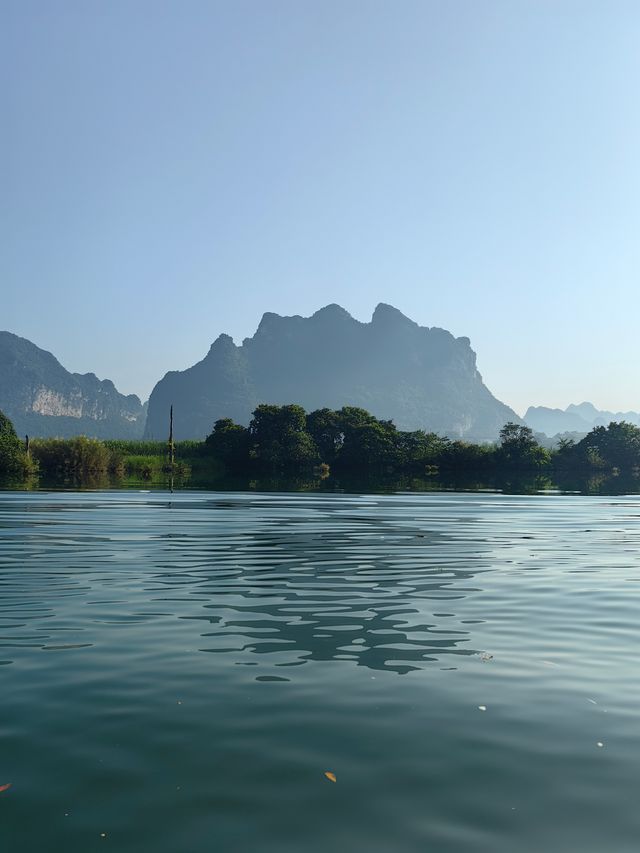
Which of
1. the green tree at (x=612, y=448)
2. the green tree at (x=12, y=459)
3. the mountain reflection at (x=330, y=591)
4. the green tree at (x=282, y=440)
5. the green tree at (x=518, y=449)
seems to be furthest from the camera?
the green tree at (x=612, y=448)

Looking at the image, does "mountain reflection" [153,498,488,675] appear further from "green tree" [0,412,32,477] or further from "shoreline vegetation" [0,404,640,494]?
"shoreline vegetation" [0,404,640,494]

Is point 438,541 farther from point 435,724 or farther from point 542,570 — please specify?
point 435,724

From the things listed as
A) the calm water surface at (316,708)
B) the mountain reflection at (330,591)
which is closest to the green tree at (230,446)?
the mountain reflection at (330,591)

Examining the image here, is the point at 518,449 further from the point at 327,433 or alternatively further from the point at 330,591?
the point at 330,591

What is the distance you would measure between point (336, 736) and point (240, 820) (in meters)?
1.80

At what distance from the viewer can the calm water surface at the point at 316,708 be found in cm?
513

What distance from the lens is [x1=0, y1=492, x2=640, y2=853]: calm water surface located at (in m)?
5.13

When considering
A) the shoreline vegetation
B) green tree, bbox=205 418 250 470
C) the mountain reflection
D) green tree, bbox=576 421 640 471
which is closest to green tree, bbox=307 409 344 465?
the shoreline vegetation

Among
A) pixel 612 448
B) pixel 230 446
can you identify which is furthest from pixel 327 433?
pixel 612 448

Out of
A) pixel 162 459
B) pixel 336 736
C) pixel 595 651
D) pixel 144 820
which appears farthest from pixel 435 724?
pixel 162 459

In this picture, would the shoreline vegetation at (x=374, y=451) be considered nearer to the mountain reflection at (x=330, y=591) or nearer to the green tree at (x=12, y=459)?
the green tree at (x=12, y=459)

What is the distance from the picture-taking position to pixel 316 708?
759cm

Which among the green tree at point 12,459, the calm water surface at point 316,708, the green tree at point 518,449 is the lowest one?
the calm water surface at point 316,708

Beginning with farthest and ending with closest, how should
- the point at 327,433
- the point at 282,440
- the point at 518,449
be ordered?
the point at 327,433 → the point at 518,449 → the point at 282,440
